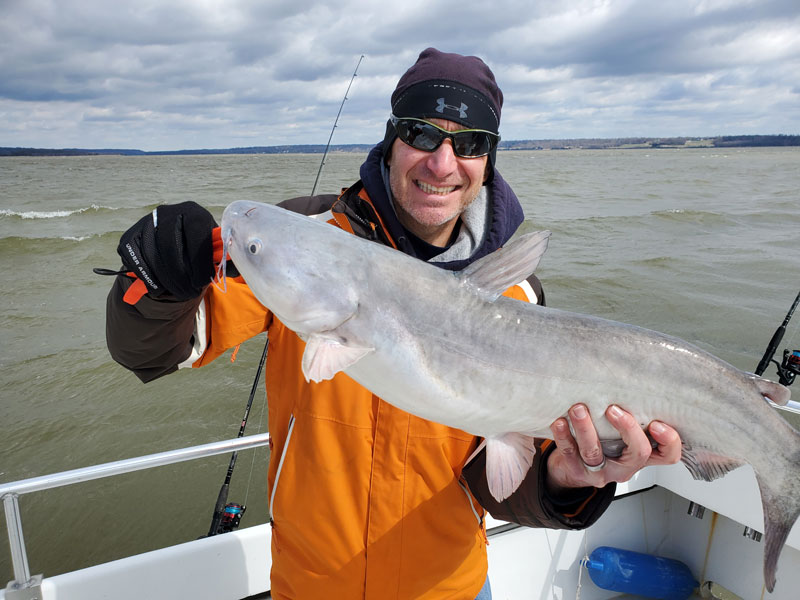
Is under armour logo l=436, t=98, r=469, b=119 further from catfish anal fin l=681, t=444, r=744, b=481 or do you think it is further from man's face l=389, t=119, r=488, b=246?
catfish anal fin l=681, t=444, r=744, b=481

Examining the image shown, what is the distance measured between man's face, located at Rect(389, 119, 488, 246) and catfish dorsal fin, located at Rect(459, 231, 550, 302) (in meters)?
0.57

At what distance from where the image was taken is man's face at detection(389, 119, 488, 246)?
2451 millimetres

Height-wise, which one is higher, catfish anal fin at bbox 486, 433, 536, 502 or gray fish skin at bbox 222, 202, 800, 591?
gray fish skin at bbox 222, 202, 800, 591

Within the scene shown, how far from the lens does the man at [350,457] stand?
189cm

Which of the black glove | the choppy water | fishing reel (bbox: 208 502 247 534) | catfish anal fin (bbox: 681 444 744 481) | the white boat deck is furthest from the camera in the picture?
the choppy water

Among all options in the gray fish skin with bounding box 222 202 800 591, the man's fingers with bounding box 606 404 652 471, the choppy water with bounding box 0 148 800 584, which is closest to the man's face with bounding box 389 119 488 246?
the gray fish skin with bounding box 222 202 800 591

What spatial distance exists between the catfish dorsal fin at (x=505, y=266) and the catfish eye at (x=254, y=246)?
2.34 ft

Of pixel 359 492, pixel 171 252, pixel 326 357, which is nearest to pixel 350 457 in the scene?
pixel 359 492

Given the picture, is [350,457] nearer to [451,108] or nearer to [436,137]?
[436,137]

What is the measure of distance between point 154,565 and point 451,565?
5.37ft

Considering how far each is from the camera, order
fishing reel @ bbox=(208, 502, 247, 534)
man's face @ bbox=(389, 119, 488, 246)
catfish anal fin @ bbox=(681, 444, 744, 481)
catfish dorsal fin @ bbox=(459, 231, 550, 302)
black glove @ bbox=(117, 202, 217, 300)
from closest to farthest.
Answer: black glove @ bbox=(117, 202, 217, 300), catfish dorsal fin @ bbox=(459, 231, 550, 302), catfish anal fin @ bbox=(681, 444, 744, 481), man's face @ bbox=(389, 119, 488, 246), fishing reel @ bbox=(208, 502, 247, 534)

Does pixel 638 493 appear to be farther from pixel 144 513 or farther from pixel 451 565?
pixel 144 513

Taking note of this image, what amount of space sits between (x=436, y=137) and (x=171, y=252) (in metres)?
1.28

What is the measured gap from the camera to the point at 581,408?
1.91 metres
